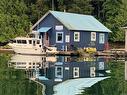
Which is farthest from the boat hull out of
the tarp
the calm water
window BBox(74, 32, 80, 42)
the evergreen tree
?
the evergreen tree

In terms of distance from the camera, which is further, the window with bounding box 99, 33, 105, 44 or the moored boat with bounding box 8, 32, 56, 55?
the window with bounding box 99, 33, 105, 44

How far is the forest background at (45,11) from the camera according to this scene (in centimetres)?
5881

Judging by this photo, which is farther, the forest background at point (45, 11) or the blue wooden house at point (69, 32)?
the forest background at point (45, 11)

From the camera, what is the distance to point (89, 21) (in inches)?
2099

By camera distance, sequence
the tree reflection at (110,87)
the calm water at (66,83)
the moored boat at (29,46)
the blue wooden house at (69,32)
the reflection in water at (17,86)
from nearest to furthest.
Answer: the reflection in water at (17,86) → the calm water at (66,83) → the tree reflection at (110,87) → the moored boat at (29,46) → the blue wooden house at (69,32)

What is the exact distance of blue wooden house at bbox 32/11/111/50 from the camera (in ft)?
161

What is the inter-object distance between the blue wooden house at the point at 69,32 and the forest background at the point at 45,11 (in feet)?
21.4

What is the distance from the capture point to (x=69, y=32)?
49.0 meters

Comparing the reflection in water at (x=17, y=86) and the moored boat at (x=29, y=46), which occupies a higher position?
the moored boat at (x=29, y=46)

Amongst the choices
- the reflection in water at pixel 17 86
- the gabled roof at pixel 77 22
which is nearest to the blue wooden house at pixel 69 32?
the gabled roof at pixel 77 22

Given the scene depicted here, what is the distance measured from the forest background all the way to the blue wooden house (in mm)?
6524

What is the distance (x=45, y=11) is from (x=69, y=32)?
1738 centimetres

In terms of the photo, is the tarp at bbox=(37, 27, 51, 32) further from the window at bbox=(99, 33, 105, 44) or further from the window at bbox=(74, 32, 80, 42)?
the window at bbox=(99, 33, 105, 44)

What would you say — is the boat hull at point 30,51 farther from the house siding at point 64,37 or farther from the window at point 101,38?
the window at point 101,38
